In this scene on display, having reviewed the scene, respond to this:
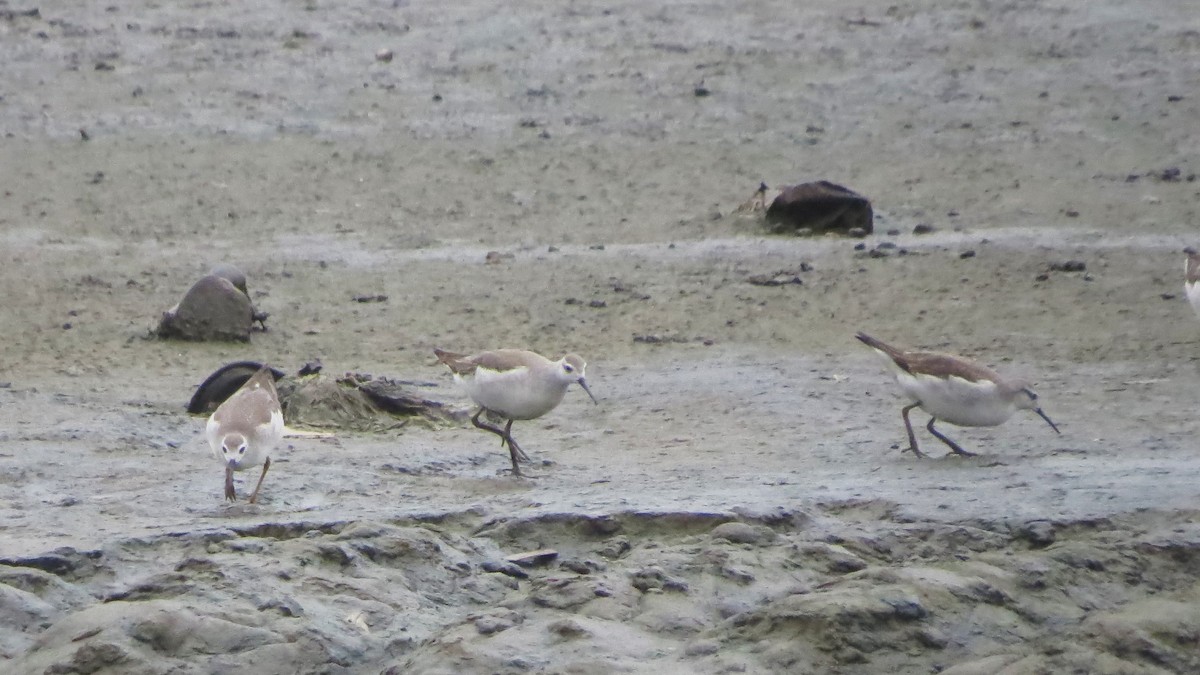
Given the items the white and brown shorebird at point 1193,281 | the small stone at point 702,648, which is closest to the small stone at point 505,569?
the small stone at point 702,648

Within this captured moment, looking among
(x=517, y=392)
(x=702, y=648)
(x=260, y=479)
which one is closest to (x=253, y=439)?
(x=260, y=479)

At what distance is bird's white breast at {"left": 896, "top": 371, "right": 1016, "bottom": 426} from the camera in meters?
7.96

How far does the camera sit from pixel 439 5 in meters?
18.0

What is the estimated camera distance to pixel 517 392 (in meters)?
8.21

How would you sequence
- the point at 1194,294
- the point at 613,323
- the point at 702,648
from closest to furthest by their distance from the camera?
the point at 702,648 → the point at 1194,294 → the point at 613,323

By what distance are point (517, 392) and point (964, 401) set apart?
77.8 inches

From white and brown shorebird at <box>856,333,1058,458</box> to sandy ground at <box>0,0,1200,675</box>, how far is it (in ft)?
0.70

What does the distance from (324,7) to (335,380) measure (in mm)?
9497

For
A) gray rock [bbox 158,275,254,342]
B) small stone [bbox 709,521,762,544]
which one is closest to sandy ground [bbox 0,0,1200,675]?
small stone [bbox 709,521,762,544]

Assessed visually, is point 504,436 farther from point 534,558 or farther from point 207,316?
point 207,316

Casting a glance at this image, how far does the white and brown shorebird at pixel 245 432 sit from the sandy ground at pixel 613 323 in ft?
0.63

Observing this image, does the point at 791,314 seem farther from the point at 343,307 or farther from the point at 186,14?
the point at 186,14

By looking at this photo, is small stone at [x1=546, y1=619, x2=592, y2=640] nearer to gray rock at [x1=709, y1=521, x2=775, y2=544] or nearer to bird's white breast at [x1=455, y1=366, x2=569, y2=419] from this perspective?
gray rock at [x1=709, y1=521, x2=775, y2=544]

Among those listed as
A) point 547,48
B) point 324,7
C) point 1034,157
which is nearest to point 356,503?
point 1034,157
